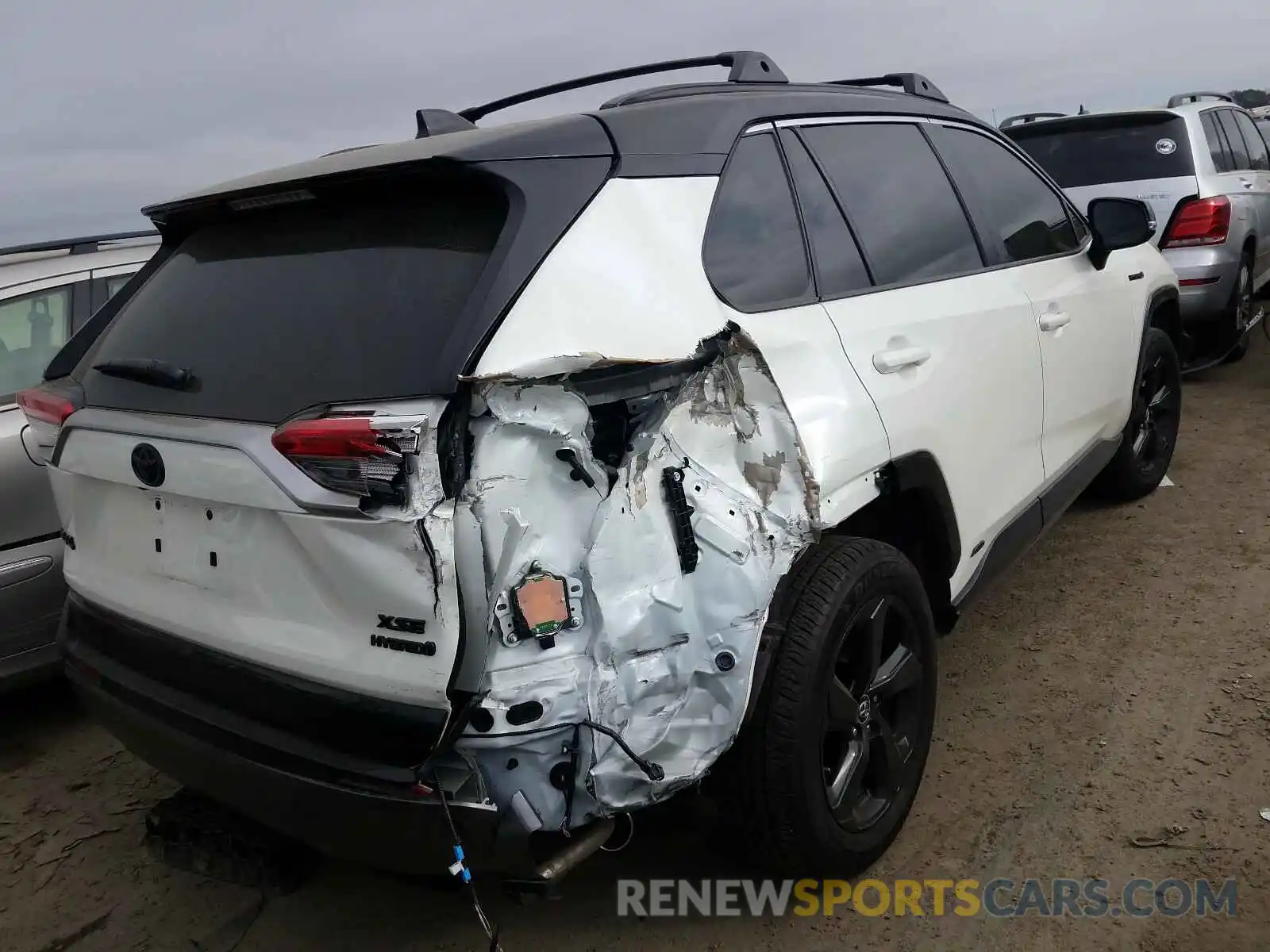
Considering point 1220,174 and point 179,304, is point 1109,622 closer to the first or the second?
point 179,304

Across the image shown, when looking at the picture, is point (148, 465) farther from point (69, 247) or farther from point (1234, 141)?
point (1234, 141)

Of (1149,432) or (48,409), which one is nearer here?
(48,409)

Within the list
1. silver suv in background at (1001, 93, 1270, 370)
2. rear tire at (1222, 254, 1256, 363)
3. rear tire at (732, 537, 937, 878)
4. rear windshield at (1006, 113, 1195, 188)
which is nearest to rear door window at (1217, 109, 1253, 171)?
silver suv in background at (1001, 93, 1270, 370)

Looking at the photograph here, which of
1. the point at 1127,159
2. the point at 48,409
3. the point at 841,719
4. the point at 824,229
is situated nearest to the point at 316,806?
the point at 841,719

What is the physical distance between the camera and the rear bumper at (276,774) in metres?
1.73

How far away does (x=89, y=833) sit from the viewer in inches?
115

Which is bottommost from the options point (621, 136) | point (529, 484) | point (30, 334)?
point (529, 484)

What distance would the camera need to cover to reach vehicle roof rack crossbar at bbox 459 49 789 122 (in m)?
2.70

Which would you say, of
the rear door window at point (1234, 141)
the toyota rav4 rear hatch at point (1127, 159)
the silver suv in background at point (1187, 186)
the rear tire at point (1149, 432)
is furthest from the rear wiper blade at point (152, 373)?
the rear door window at point (1234, 141)

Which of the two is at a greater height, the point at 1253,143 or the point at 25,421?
the point at 1253,143

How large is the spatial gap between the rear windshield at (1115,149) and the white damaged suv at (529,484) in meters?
4.55

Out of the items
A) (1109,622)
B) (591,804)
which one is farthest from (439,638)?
(1109,622)

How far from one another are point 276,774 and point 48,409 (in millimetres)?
1149

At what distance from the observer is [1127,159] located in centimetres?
631
